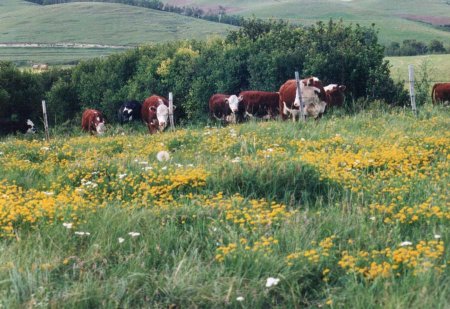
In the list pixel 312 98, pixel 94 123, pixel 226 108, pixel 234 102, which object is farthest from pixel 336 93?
pixel 94 123

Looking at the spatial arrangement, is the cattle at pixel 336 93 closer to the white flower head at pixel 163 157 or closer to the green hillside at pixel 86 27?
the white flower head at pixel 163 157

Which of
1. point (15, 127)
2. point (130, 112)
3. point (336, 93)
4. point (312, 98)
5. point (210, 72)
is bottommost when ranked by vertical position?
point (15, 127)

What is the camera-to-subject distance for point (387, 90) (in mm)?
26125

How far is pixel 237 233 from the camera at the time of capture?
5773 mm

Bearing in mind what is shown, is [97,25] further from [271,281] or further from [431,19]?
[271,281]

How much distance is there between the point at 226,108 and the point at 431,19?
145 metres

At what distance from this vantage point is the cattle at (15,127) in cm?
3844

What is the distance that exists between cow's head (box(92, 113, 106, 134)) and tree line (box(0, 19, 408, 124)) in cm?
590

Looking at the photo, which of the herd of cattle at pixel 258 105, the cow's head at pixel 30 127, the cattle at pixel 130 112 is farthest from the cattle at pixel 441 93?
the cow's head at pixel 30 127

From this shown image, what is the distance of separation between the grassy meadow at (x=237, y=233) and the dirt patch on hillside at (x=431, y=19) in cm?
15184

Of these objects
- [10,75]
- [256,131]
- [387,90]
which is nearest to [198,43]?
[10,75]

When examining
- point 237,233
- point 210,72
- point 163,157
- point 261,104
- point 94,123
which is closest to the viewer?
point 237,233

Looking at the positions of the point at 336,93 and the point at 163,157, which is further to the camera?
the point at 336,93

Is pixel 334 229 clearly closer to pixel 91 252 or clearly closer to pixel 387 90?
pixel 91 252
